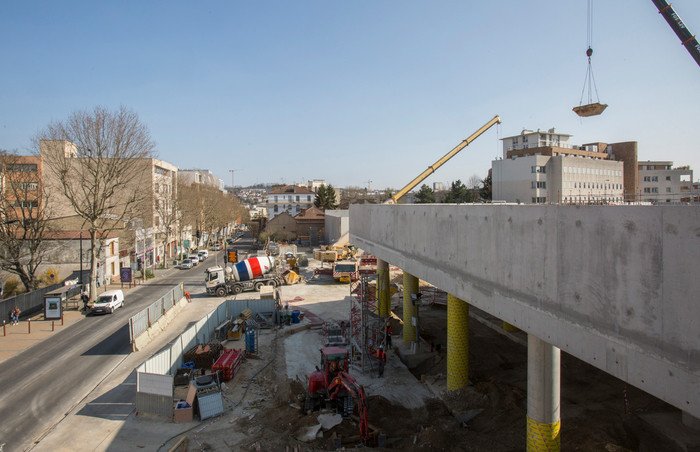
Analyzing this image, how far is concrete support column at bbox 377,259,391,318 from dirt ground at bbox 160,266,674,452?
5.76 metres

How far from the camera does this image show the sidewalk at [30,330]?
21.8 meters

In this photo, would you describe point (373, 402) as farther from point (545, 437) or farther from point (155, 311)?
point (155, 311)

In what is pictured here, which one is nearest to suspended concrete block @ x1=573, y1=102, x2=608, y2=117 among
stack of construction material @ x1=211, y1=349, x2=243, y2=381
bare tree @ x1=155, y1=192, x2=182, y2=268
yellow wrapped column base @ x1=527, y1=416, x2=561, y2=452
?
yellow wrapped column base @ x1=527, y1=416, x2=561, y2=452

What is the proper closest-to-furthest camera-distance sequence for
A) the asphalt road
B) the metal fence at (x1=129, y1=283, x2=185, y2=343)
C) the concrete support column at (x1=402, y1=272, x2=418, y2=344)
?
the asphalt road, the concrete support column at (x1=402, y1=272, x2=418, y2=344), the metal fence at (x1=129, y1=283, x2=185, y2=343)

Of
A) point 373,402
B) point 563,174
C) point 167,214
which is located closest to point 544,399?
point 373,402

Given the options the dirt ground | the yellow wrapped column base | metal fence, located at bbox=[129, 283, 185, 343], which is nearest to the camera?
the yellow wrapped column base

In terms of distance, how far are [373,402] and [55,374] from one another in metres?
14.4

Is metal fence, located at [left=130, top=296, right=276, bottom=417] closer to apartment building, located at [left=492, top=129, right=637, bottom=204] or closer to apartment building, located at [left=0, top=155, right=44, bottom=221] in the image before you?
apartment building, located at [left=0, top=155, right=44, bottom=221]

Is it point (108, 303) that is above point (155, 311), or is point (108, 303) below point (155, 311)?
below

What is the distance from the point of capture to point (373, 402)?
1461 cm

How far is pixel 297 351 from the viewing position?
2100 centimetres

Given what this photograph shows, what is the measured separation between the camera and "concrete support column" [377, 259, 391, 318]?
23484 millimetres

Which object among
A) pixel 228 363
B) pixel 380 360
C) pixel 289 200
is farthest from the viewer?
pixel 289 200

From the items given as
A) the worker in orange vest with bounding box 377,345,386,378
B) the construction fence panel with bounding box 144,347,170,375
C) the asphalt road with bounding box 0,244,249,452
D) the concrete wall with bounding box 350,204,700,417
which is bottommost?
the asphalt road with bounding box 0,244,249,452
